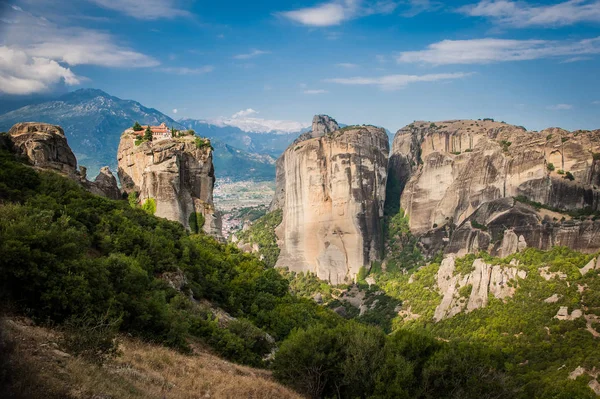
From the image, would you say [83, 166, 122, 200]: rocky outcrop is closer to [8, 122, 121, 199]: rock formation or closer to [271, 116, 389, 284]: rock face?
[8, 122, 121, 199]: rock formation

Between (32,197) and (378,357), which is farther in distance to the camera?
(32,197)

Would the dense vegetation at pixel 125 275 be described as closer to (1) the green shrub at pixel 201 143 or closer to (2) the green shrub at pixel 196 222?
(2) the green shrub at pixel 196 222

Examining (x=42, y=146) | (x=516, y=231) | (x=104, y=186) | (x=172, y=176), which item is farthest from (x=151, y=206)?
(x=516, y=231)

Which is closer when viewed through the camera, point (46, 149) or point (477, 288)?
point (46, 149)

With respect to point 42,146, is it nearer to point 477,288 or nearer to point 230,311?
point 230,311

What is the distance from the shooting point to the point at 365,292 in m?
55.3

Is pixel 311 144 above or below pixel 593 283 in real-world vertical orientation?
above

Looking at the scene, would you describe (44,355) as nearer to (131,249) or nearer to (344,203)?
(131,249)

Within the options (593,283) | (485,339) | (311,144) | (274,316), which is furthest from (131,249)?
(311,144)

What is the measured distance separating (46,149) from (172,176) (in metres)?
7.51

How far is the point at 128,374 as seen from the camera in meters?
8.42

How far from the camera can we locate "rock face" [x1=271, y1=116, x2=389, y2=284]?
5922 centimetres

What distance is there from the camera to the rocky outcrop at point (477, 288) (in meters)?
34.0

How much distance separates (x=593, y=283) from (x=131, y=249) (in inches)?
1116
